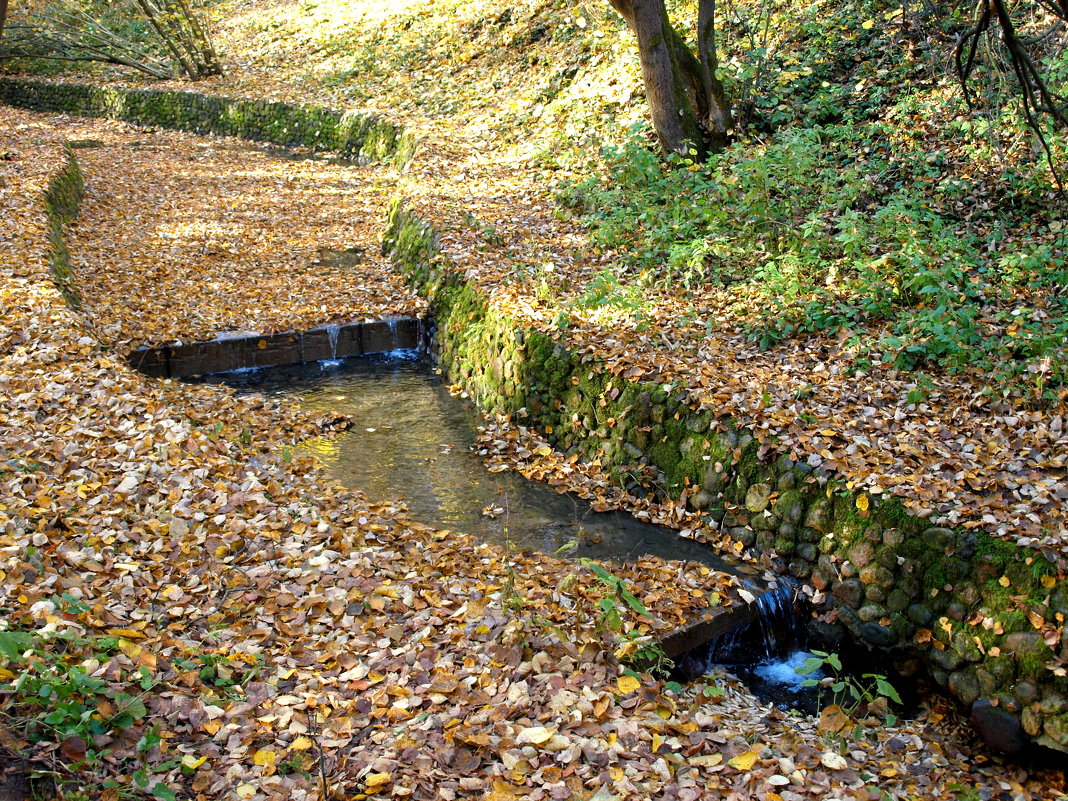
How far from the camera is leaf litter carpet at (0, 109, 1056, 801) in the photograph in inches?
133

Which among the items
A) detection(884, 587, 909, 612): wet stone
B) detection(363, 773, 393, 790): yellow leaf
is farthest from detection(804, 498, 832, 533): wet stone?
detection(363, 773, 393, 790): yellow leaf

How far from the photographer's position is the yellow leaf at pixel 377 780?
10.6 feet

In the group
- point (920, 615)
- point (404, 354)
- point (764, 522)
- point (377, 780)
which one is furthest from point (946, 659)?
point (404, 354)

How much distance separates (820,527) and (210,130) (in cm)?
1808

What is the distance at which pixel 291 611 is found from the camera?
4.35 metres

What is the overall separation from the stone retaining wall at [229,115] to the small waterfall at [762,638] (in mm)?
10767

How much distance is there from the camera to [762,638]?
5.22m

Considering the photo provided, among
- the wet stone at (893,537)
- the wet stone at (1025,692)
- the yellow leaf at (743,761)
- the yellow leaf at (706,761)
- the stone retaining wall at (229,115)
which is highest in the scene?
the stone retaining wall at (229,115)

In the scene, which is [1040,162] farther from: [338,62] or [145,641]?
[338,62]

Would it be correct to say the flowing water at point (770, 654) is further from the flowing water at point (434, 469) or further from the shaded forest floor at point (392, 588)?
the flowing water at point (434, 469)

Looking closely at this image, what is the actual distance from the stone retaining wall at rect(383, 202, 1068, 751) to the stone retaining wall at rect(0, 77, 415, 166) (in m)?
8.36

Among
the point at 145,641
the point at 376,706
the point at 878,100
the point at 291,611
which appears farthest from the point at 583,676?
the point at 878,100

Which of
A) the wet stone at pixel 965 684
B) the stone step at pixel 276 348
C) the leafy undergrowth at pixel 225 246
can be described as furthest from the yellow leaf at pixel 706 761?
the leafy undergrowth at pixel 225 246

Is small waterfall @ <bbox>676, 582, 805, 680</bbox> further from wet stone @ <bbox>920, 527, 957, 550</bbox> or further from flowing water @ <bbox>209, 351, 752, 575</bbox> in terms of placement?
wet stone @ <bbox>920, 527, 957, 550</bbox>
